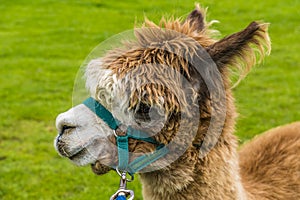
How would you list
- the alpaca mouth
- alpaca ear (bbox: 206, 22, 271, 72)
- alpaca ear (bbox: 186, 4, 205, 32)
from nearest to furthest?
alpaca ear (bbox: 206, 22, 271, 72) → the alpaca mouth → alpaca ear (bbox: 186, 4, 205, 32)

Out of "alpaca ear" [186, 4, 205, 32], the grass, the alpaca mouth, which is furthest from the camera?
the grass

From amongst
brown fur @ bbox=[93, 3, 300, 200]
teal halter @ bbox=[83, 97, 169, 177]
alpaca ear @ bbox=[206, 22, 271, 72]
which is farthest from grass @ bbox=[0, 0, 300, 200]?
teal halter @ bbox=[83, 97, 169, 177]

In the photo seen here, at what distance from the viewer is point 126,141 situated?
2293 mm

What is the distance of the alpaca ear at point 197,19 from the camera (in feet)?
8.71

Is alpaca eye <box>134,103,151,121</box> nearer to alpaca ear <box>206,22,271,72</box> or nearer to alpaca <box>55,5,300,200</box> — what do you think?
alpaca <box>55,5,300,200</box>

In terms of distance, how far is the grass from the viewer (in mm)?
5086

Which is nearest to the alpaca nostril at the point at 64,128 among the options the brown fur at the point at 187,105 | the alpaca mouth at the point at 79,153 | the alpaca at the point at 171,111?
the alpaca at the point at 171,111

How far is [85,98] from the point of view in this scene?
7.90 ft

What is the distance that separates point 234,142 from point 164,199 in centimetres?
43

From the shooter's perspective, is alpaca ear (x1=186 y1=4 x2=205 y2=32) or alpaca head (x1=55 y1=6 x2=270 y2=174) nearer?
alpaca head (x1=55 y1=6 x2=270 y2=174)

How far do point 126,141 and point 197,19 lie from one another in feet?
2.73

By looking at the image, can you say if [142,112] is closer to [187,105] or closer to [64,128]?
[187,105]

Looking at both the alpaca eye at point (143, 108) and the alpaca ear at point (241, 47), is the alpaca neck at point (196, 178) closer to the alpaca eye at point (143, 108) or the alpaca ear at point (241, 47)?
the alpaca eye at point (143, 108)

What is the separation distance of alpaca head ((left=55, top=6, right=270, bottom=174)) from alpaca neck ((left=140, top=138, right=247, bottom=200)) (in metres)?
0.06
